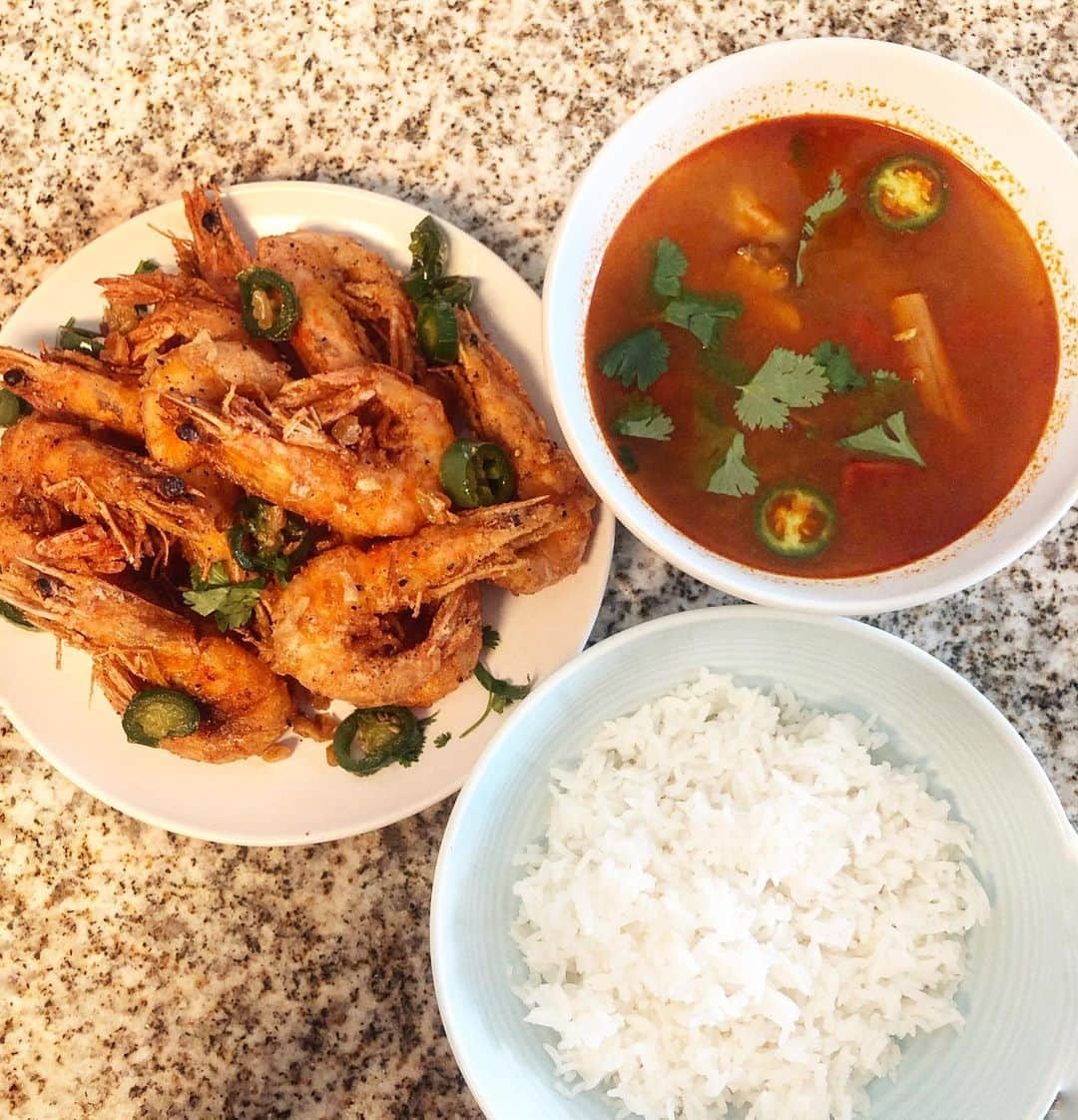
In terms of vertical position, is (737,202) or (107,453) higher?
(737,202)

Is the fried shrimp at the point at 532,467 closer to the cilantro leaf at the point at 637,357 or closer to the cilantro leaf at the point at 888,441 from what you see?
the cilantro leaf at the point at 637,357

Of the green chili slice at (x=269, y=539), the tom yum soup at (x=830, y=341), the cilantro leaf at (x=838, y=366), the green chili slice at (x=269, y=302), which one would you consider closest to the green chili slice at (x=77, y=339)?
the green chili slice at (x=269, y=302)

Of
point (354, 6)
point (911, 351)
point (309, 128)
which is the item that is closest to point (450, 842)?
point (911, 351)

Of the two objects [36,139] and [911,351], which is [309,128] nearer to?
[36,139]

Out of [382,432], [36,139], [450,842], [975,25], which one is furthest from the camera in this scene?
[36,139]

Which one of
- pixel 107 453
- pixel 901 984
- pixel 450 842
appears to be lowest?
pixel 901 984

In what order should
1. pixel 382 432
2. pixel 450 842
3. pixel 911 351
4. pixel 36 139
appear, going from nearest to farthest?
1. pixel 911 351
2. pixel 450 842
3. pixel 382 432
4. pixel 36 139

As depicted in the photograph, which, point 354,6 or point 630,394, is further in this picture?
point 354,6
